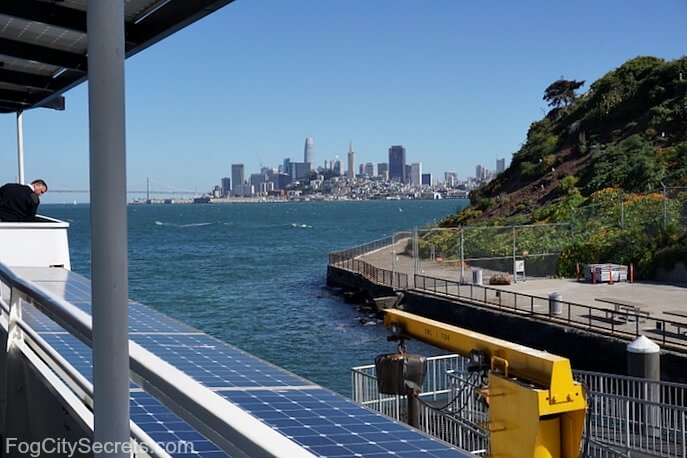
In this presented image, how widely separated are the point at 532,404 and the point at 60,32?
509 centimetres

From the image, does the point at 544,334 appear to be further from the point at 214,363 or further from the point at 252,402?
the point at 252,402

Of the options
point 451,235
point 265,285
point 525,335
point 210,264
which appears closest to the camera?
point 525,335

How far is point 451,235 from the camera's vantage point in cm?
3975

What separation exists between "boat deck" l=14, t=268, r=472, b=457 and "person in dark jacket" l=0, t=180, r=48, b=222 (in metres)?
4.38

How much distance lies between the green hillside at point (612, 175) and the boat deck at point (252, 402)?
1067 inches

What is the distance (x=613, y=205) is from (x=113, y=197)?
37483 millimetres

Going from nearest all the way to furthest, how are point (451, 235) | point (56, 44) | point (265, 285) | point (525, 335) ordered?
point (56, 44) → point (525, 335) → point (451, 235) → point (265, 285)

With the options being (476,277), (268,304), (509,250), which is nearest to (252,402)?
(476,277)

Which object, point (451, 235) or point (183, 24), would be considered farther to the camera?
point (451, 235)

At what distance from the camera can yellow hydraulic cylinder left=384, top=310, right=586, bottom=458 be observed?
5.62 metres

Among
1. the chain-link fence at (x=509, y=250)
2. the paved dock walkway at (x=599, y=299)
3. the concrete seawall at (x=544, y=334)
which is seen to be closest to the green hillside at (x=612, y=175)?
the chain-link fence at (x=509, y=250)

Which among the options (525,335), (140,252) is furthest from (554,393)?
(140,252)

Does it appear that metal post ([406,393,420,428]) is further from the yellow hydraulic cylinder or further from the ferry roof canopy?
the ferry roof canopy

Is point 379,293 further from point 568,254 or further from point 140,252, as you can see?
point 140,252
